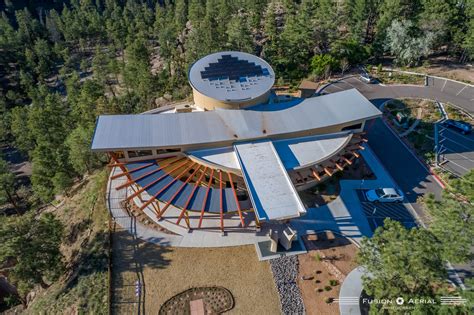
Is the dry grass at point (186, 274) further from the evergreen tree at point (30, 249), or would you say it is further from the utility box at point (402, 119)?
the utility box at point (402, 119)

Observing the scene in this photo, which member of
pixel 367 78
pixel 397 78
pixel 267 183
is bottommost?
pixel 267 183

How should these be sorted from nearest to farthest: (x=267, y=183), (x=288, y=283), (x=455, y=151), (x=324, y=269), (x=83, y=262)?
1. (x=288, y=283)
2. (x=324, y=269)
3. (x=83, y=262)
4. (x=267, y=183)
5. (x=455, y=151)

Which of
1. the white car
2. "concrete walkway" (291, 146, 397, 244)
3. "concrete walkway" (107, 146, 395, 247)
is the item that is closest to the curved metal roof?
"concrete walkway" (291, 146, 397, 244)

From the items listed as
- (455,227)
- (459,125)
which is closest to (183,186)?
(455,227)

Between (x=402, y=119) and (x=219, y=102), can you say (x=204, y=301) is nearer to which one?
(x=219, y=102)

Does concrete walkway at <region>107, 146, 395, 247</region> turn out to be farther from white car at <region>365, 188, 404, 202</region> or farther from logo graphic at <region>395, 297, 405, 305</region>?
logo graphic at <region>395, 297, 405, 305</region>

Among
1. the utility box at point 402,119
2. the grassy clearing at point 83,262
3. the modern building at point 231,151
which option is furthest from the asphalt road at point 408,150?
the grassy clearing at point 83,262
